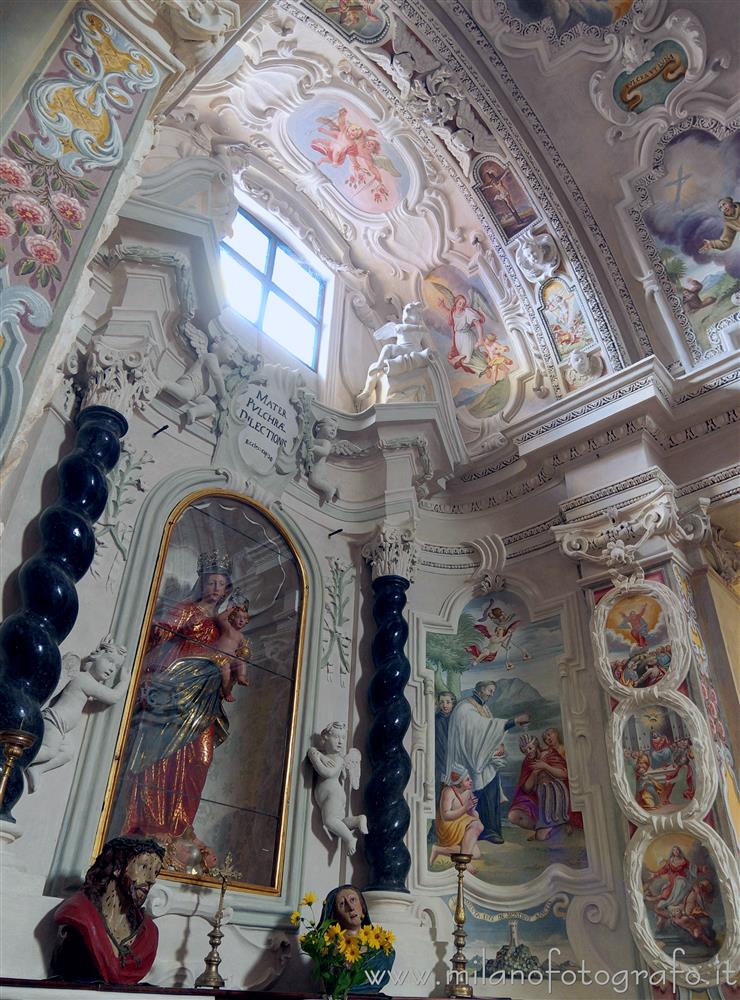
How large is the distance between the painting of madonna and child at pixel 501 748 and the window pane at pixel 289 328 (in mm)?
3658

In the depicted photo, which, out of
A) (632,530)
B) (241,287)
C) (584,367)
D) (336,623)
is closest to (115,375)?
(336,623)

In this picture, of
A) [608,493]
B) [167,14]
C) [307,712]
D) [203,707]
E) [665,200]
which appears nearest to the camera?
[167,14]

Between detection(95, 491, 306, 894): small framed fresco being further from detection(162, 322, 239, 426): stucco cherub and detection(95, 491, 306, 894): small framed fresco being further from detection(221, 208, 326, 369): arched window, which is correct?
detection(221, 208, 326, 369): arched window

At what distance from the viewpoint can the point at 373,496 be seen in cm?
788

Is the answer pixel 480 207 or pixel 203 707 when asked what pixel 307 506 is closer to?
pixel 203 707

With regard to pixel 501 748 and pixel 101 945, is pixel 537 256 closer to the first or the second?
pixel 501 748

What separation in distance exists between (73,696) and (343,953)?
90.0 inches

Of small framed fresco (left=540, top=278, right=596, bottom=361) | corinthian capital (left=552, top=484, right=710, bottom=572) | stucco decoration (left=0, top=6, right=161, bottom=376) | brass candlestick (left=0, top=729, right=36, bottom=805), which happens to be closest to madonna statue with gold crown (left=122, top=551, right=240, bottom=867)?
brass candlestick (left=0, top=729, right=36, bottom=805)

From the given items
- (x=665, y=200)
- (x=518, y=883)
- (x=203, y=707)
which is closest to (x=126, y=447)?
(x=203, y=707)

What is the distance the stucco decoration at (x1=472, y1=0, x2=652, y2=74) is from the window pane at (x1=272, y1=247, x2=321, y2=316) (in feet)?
11.2

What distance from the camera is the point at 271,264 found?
932cm

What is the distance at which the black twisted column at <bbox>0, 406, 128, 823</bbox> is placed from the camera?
13.4 feet

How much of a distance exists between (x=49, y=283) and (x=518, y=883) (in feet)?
19.0

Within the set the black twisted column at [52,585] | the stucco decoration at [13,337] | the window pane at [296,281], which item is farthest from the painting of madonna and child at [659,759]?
the window pane at [296,281]
